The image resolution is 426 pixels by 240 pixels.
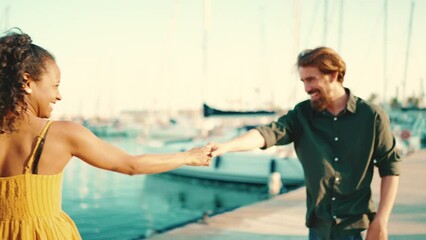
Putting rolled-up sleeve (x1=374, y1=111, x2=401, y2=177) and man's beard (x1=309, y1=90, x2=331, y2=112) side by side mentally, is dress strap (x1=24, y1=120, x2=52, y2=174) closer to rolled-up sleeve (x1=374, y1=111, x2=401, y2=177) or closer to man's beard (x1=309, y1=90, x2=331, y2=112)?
man's beard (x1=309, y1=90, x2=331, y2=112)

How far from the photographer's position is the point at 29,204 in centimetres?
182

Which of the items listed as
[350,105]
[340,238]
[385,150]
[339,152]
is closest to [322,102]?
[350,105]

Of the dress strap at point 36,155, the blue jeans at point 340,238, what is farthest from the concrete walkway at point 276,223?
the dress strap at point 36,155

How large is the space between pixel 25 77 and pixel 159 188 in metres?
18.3

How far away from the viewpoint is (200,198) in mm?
16641

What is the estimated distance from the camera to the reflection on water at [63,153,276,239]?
12734 mm

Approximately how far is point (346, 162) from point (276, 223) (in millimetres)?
4748

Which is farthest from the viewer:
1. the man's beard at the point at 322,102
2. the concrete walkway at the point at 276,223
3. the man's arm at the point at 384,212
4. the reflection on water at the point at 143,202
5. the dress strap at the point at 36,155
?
the reflection on water at the point at 143,202

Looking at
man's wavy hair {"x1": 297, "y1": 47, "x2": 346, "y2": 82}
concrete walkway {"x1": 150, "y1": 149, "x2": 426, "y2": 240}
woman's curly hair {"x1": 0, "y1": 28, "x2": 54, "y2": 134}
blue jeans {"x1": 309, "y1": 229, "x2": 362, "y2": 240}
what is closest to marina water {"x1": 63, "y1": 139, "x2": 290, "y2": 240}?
concrete walkway {"x1": 150, "y1": 149, "x2": 426, "y2": 240}

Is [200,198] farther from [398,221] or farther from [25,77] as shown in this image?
[25,77]

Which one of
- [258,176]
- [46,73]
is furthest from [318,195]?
[258,176]

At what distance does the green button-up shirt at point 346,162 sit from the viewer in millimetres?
2438

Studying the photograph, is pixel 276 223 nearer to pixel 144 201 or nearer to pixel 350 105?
pixel 350 105

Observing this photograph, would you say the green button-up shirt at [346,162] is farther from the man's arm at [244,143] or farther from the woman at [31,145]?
the woman at [31,145]
